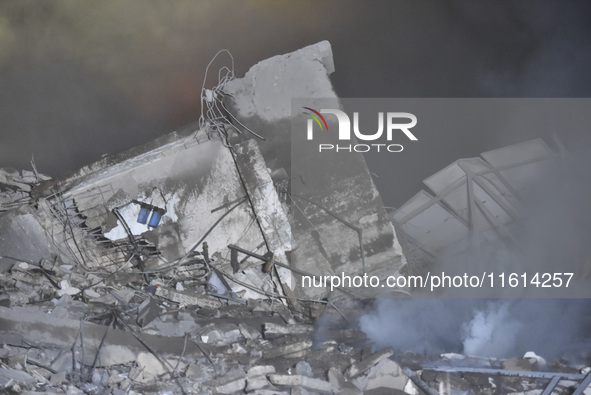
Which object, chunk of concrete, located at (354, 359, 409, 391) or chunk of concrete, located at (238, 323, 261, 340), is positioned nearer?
chunk of concrete, located at (354, 359, 409, 391)

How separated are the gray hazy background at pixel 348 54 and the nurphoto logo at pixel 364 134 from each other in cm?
43

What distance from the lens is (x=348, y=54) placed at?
373 inches

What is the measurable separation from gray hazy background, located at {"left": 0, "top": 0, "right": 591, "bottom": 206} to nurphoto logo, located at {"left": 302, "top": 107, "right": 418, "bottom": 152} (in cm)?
43

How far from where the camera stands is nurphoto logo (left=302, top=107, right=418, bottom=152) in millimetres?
7254

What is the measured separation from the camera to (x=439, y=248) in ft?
27.0

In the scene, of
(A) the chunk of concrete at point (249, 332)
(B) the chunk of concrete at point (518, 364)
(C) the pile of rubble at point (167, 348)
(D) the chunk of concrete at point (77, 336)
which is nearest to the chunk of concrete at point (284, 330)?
(C) the pile of rubble at point (167, 348)

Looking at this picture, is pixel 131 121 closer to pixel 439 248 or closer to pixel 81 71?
pixel 81 71

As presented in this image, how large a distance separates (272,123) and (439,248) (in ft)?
10.5

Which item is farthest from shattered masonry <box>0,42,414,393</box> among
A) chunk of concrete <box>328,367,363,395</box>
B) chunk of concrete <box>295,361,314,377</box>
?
chunk of concrete <box>328,367,363,395</box>

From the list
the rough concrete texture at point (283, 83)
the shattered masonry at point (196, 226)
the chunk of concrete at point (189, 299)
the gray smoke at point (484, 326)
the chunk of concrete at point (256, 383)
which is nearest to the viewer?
the chunk of concrete at point (256, 383)

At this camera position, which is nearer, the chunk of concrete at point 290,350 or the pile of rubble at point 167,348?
the pile of rubble at point 167,348

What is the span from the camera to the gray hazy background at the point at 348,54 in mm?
9375

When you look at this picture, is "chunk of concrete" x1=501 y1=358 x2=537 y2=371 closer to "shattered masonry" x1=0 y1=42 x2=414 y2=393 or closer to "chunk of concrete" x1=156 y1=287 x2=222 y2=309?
"shattered masonry" x1=0 y1=42 x2=414 y2=393

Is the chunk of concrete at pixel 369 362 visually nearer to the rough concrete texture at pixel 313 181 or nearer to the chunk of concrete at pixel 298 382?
the chunk of concrete at pixel 298 382
